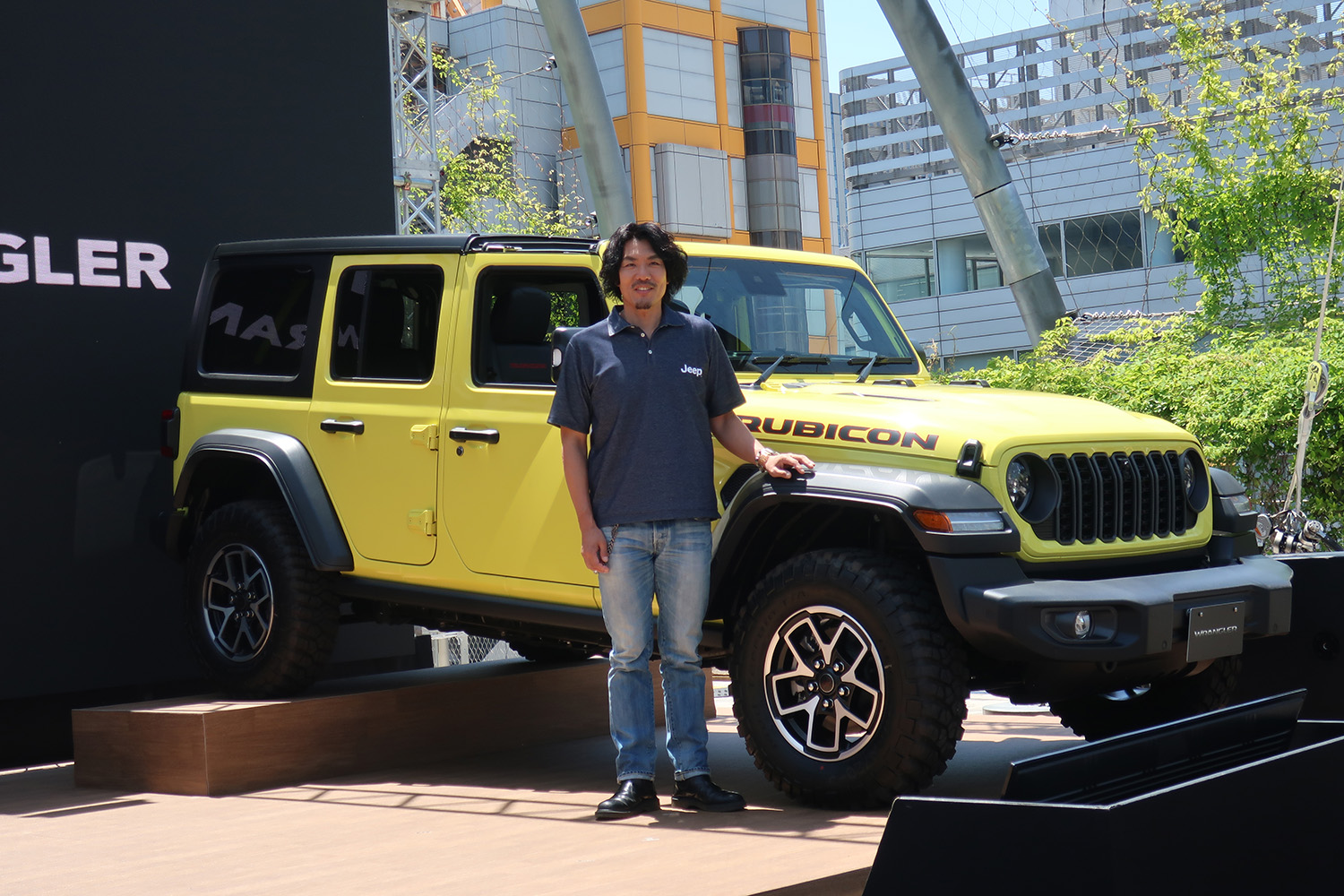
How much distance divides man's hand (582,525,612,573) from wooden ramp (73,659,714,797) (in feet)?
6.38

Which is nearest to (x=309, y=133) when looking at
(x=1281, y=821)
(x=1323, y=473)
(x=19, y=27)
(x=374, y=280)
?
(x=19, y=27)

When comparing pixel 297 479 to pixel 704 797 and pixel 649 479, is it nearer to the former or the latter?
pixel 649 479

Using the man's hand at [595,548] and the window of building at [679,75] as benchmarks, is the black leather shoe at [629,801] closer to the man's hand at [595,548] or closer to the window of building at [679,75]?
the man's hand at [595,548]

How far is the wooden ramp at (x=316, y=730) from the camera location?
6266 millimetres

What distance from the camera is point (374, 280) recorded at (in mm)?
6758

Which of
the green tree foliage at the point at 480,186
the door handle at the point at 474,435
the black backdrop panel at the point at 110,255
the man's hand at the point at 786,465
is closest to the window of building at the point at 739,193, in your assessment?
the green tree foliage at the point at 480,186

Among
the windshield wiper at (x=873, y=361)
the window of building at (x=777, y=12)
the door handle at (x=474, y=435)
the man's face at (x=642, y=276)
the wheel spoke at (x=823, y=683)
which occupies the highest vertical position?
the window of building at (x=777, y=12)

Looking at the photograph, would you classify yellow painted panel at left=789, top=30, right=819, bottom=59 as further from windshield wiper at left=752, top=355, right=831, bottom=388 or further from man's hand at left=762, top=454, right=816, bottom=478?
man's hand at left=762, top=454, right=816, bottom=478

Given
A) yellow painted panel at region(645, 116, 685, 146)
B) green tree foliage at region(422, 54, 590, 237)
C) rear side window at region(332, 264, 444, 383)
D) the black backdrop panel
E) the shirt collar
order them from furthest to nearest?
1. yellow painted panel at region(645, 116, 685, 146)
2. green tree foliage at region(422, 54, 590, 237)
3. the black backdrop panel
4. rear side window at region(332, 264, 444, 383)
5. the shirt collar

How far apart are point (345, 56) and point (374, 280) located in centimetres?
254

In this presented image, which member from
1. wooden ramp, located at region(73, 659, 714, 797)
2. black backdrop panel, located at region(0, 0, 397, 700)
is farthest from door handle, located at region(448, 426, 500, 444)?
black backdrop panel, located at region(0, 0, 397, 700)

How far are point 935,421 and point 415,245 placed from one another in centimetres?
253

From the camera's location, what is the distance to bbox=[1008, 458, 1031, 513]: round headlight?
5.02 metres

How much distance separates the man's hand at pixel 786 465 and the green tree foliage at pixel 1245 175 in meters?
13.7
